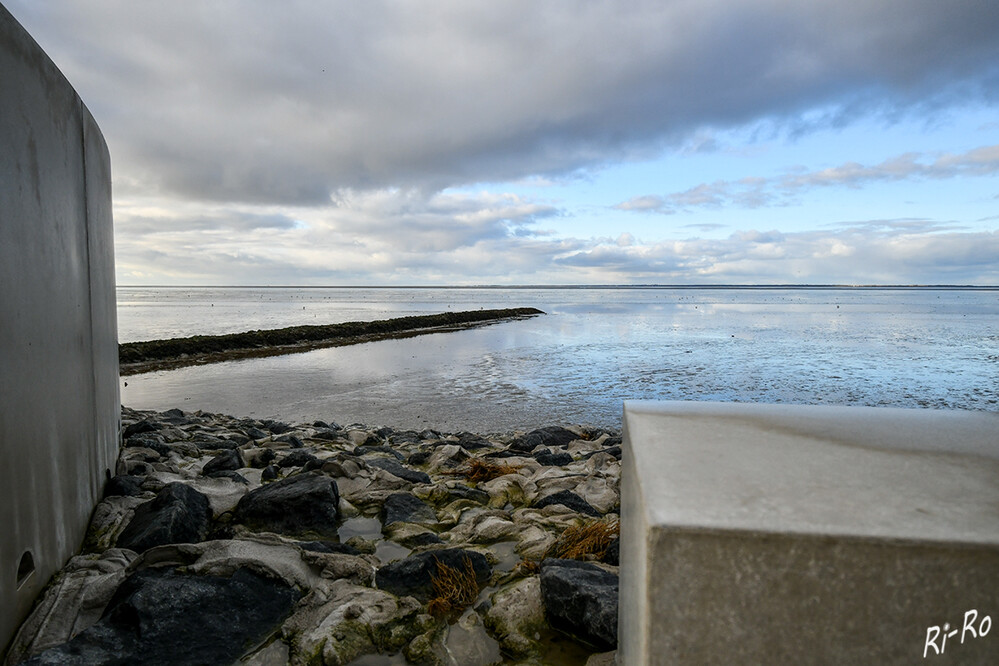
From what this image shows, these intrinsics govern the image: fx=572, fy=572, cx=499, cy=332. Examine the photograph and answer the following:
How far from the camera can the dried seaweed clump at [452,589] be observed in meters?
2.75

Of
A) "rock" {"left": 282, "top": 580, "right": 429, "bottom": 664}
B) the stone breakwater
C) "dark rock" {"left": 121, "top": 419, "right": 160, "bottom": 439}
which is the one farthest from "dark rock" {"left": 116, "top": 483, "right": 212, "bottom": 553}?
"dark rock" {"left": 121, "top": 419, "right": 160, "bottom": 439}

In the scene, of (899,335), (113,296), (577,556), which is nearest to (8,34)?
(113,296)

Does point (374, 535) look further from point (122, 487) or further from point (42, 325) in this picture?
point (42, 325)

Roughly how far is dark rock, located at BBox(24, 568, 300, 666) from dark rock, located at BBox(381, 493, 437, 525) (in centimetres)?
125

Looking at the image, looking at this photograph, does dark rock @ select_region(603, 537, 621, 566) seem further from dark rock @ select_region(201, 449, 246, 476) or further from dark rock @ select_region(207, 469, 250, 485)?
dark rock @ select_region(201, 449, 246, 476)

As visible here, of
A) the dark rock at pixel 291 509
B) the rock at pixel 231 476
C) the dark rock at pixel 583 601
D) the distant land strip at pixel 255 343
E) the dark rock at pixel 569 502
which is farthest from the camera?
the distant land strip at pixel 255 343

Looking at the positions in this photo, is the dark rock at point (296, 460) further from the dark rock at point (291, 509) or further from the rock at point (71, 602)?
the rock at point (71, 602)

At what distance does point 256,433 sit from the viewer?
7262 mm

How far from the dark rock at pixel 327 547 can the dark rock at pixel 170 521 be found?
0.63 metres

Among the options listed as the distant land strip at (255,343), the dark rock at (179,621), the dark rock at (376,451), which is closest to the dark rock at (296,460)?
the dark rock at (376,451)

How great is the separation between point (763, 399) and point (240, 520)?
9.56 metres

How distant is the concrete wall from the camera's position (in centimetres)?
222

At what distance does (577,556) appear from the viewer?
321 cm

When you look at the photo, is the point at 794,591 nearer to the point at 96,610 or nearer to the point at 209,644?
the point at 209,644
